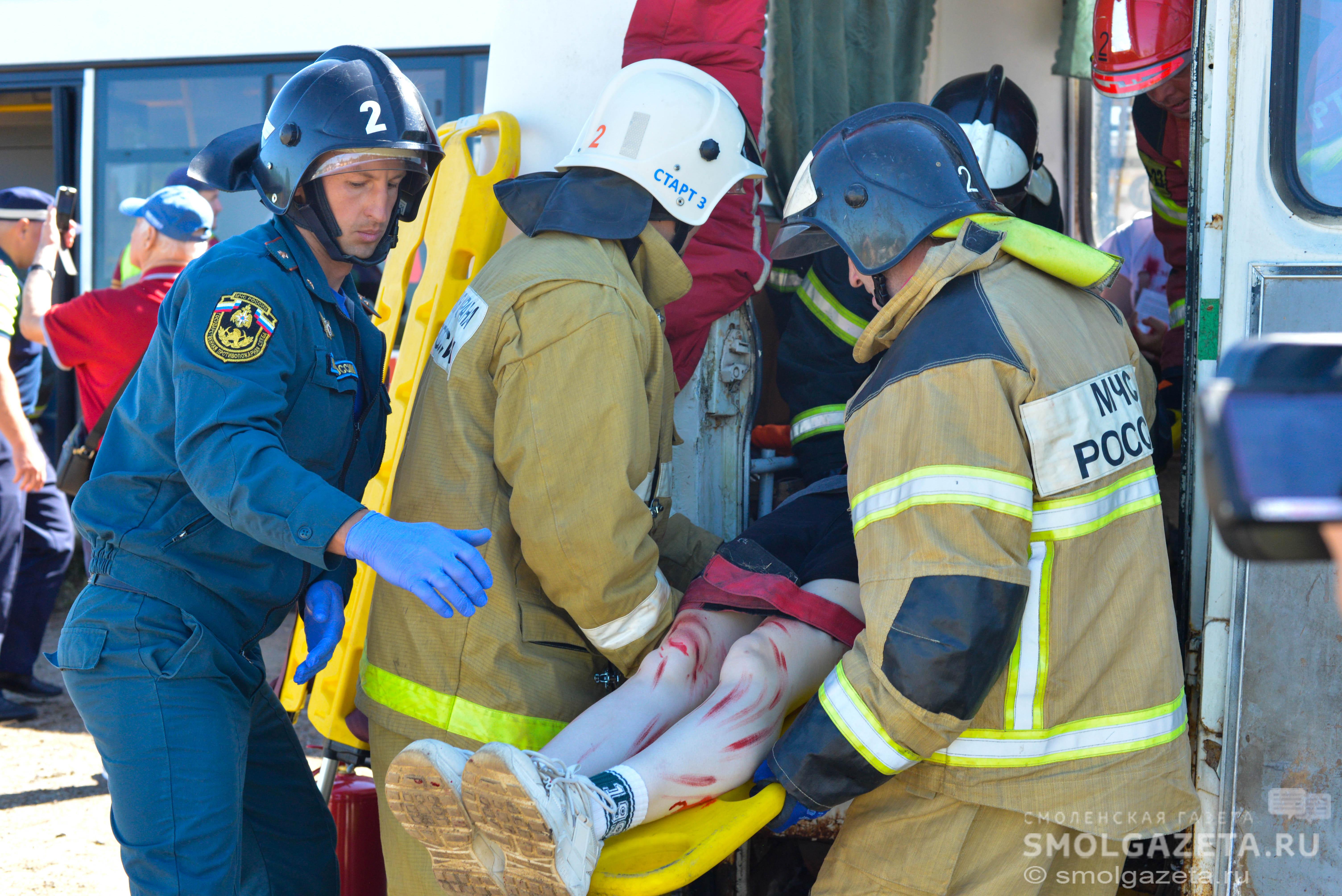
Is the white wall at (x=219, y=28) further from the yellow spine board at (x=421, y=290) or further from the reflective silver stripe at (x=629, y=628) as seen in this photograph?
the reflective silver stripe at (x=629, y=628)

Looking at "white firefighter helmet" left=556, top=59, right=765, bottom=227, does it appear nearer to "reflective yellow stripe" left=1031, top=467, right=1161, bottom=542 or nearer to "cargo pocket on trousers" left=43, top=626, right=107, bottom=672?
"reflective yellow stripe" left=1031, top=467, right=1161, bottom=542

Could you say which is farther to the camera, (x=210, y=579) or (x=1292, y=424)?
(x=210, y=579)

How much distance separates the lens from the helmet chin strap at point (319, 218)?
7.36 ft

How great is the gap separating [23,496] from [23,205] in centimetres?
136

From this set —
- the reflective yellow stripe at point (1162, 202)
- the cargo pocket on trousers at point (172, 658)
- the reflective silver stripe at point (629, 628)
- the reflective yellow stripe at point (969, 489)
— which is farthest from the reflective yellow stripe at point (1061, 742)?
the reflective yellow stripe at point (1162, 202)

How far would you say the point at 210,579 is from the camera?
6.82ft

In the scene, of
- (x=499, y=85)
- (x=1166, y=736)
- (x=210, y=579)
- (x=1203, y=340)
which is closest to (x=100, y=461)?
(x=210, y=579)

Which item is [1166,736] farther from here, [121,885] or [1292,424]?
[121,885]

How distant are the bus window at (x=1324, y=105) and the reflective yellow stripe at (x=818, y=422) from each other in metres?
1.16

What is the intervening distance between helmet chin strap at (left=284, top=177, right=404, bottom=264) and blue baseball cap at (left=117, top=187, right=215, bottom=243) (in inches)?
78.4

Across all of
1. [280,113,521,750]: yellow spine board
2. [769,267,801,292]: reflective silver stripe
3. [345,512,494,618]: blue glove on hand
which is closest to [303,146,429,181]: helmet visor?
[280,113,521,750]: yellow spine board

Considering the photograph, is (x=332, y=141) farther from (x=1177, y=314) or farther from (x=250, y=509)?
(x=1177, y=314)

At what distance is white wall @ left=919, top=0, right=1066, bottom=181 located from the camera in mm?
4320

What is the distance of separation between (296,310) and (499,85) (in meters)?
1.19
